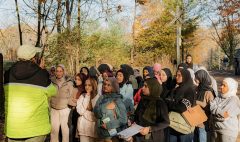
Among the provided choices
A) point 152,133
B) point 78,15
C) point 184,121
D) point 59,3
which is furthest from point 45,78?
point 78,15

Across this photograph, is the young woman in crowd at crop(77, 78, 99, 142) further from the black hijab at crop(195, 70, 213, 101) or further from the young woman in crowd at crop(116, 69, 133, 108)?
the black hijab at crop(195, 70, 213, 101)

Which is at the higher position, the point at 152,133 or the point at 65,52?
the point at 65,52

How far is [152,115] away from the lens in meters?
5.65

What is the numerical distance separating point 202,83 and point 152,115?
7.53 ft

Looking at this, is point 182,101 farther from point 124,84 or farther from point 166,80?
point 124,84

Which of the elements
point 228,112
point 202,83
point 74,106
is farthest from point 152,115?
point 74,106

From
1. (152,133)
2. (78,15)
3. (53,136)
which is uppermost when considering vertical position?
(78,15)

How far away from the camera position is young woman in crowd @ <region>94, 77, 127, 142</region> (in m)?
6.26

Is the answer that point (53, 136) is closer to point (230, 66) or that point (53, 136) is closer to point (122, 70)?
point (122, 70)

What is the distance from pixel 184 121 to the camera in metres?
6.54

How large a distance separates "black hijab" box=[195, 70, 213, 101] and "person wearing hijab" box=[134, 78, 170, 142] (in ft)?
6.68

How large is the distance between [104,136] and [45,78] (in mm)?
1843

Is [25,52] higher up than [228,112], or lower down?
higher up

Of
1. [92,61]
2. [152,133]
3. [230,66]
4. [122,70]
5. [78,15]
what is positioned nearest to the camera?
[152,133]
